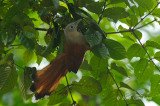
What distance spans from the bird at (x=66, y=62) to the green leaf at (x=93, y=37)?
0.06 ft

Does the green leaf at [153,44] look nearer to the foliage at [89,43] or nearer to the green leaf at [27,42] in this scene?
the foliage at [89,43]

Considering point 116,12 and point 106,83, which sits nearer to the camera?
point 116,12

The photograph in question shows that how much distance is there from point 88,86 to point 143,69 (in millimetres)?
294

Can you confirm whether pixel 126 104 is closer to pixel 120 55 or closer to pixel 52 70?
pixel 120 55

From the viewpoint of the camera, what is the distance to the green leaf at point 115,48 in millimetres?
930

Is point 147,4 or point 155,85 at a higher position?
point 147,4

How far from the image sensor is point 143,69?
3.81ft

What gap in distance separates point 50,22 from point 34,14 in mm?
254

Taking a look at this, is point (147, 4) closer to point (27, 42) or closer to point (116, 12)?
point (116, 12)

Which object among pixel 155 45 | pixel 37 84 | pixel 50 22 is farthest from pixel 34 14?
pixel 155 45

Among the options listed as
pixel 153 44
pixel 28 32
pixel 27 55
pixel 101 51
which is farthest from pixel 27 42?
pixel 153 44

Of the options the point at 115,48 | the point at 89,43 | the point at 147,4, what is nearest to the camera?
the point at 89,43

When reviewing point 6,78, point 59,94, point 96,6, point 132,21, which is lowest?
point 59,94

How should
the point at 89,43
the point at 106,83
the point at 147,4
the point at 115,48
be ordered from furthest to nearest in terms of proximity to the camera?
1. the point at 106,83
2. the point at 147,4
3. the point at 115,48
4. the point at 89,43
